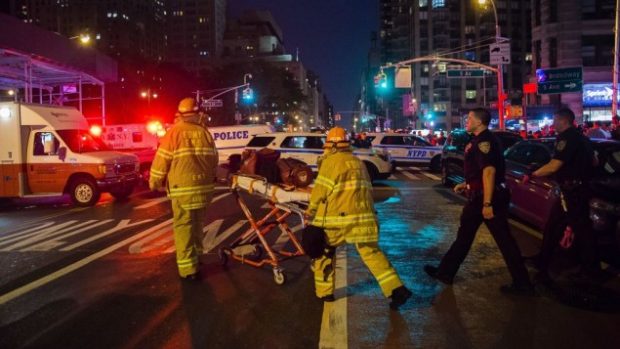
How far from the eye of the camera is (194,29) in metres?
185

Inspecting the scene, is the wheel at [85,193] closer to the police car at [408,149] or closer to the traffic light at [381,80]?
the police car at [408,149]

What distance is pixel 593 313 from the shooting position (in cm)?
520

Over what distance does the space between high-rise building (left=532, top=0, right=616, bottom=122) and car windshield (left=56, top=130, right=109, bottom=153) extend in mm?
37472

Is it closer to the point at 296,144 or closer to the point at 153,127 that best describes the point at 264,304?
the point at 296,144

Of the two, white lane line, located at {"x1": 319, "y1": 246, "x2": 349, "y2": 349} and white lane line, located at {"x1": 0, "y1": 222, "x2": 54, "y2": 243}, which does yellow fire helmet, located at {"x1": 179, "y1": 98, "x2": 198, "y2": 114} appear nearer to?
white lane line, located at {"x1": 319, "y1": 246, "x2": 349, "y2": 349}

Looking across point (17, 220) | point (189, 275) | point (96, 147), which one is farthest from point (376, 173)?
point (189, 275)

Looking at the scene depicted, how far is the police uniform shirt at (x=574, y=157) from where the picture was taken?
597 centimetres

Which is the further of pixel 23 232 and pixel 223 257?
pixel 23 232

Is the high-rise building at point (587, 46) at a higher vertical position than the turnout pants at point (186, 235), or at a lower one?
higher

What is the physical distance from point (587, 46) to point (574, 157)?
141 ft

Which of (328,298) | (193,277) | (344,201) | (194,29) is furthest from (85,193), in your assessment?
(194,29)

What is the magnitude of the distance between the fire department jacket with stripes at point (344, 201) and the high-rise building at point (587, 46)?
42362 mm

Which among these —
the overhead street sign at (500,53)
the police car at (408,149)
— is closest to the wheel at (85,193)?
the police car at (408,149)

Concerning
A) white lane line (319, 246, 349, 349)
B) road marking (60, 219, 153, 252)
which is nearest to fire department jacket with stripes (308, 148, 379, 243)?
white lane line (319, 246, 349, 349)
